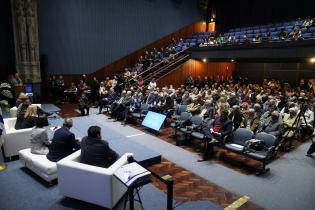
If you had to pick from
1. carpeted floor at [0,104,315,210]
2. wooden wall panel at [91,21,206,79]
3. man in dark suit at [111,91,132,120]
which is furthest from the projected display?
wooden wall panel at [91,21,206,79]

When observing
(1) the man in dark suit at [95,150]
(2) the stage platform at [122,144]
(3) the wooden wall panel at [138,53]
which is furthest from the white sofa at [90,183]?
(3) the wooden wall panel at [138,53]

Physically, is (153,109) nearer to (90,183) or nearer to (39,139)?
(39,139)

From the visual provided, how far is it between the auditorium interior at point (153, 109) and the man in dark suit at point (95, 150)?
2 cm

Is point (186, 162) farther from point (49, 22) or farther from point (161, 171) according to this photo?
point (49, 22)

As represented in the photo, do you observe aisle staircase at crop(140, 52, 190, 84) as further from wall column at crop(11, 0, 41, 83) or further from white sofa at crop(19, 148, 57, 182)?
white sofa at crop(19, 148, 57, 182)

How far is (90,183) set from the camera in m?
3.42

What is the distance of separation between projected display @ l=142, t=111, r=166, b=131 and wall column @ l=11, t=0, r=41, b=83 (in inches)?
290

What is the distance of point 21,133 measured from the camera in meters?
5.16

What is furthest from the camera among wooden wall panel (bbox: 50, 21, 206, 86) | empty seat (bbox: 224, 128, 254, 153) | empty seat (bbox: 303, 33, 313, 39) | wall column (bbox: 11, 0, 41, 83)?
wooden wall panel (bbox: 50, 21, 206, 86)

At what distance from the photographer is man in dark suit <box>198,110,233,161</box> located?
5445 millimetres

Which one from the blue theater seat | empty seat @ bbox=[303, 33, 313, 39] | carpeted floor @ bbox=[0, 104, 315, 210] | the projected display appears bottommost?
carpeted floor @ bbox=[0, 104, 315, 210]

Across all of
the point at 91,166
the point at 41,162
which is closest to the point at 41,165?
the point at 41,162

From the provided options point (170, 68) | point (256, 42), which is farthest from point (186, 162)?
point (170, 68)

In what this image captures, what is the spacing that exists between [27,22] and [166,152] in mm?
9957
